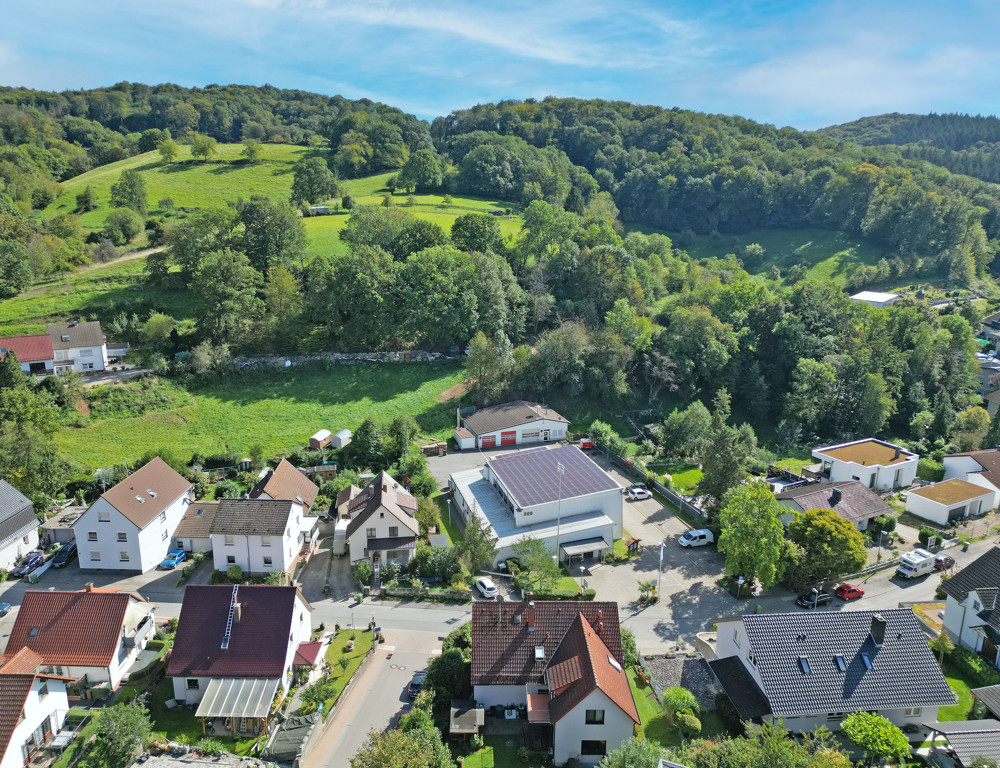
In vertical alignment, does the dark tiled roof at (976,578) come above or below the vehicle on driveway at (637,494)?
above

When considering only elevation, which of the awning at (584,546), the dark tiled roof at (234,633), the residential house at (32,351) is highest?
the residential house at (32,351)

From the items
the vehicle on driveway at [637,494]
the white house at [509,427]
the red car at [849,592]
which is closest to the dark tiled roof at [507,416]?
the white house at [509,427]

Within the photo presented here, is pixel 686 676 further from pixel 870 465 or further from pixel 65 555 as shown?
pixel 65 555

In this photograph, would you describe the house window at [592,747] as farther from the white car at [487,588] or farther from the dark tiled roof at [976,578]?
the dark tiled roof at [976,578]

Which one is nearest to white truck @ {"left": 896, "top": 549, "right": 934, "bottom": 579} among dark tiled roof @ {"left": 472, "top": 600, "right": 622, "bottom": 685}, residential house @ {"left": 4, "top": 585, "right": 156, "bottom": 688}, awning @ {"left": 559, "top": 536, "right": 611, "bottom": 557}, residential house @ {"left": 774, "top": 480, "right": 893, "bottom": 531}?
residential house @ {"left": 774, "top": 480, "right": 893, "bottom": 531}

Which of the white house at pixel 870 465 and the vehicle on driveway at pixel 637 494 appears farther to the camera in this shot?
the white house at pixel 870 465

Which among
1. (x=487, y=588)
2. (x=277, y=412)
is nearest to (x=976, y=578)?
(x=487, y=588)

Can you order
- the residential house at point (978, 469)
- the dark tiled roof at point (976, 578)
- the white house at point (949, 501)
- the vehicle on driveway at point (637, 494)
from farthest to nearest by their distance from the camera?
1. the vehicle on driveway at point (637, 494)
2. the residential house at point (978, 469)
3. the white house at point (949, 501)
4. the dark tiled roof at point (976, 578)

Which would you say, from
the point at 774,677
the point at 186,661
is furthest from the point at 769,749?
the point at 186,661
